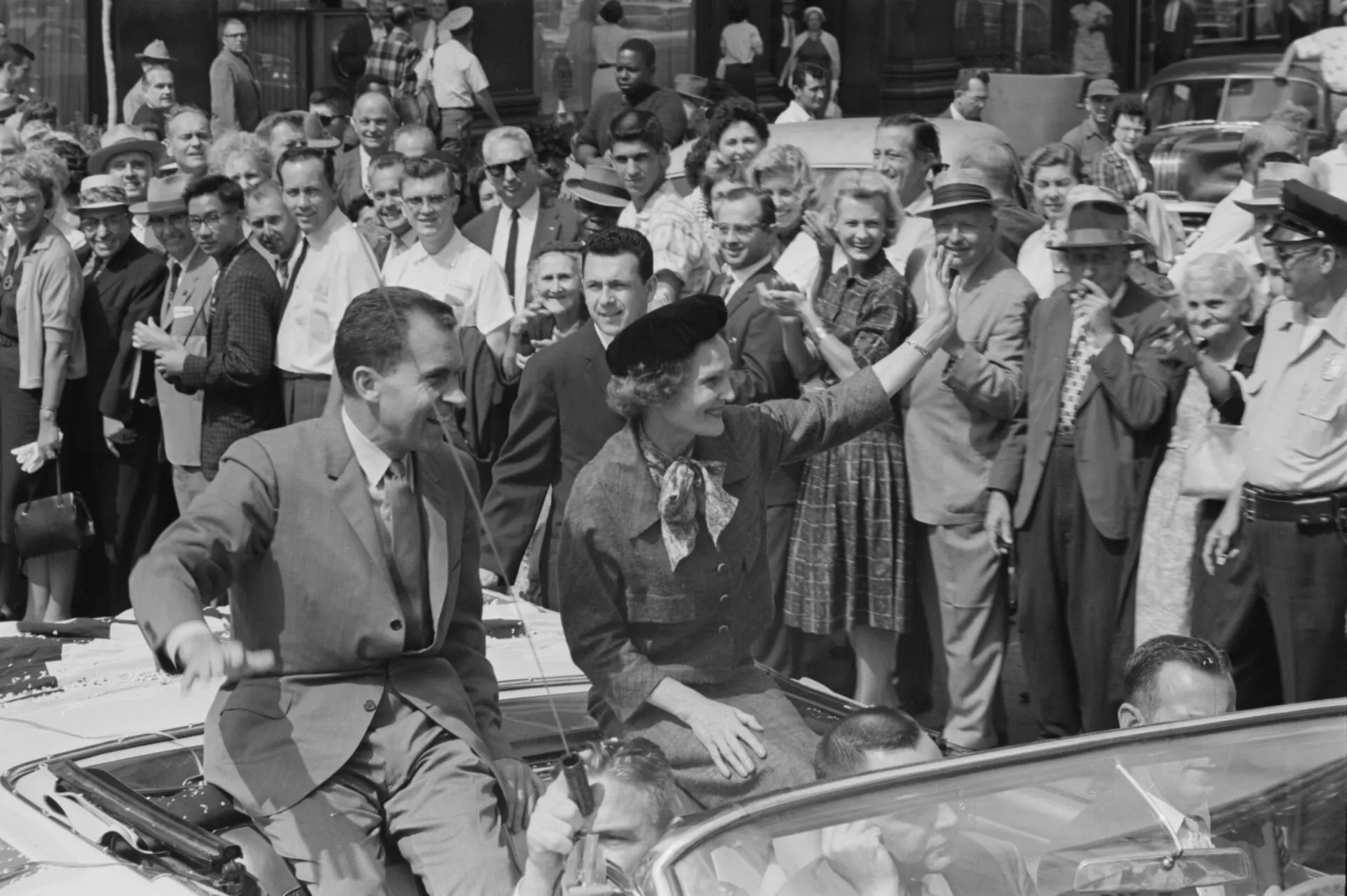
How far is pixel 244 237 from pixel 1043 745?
6.13 meters

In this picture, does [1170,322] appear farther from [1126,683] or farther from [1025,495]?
[1126,683]

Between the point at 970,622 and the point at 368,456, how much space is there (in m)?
2.99

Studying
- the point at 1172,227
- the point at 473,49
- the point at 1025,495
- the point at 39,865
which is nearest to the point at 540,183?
the point at 1172,227

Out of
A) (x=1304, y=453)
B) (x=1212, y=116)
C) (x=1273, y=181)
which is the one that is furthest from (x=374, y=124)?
(x=1212, y=116)

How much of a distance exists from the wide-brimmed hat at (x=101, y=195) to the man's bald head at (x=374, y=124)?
7.82 ft

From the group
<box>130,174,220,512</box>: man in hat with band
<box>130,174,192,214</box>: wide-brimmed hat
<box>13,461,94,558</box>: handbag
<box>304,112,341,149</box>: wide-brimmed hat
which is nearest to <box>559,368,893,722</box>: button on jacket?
<box>130,174,220,512</box>: man in hat with band

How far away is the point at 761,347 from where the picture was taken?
667 cm

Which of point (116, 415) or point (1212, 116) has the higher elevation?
point (1212, 116)

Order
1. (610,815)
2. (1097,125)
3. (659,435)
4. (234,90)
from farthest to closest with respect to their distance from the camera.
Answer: (234,90)
(1097,125)
(659,435)
(610,815)

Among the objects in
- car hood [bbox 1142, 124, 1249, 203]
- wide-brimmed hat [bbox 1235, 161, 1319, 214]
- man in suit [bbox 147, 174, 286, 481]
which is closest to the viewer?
wide-brimmed hat [bbox 1235, 161, 1319, 214]

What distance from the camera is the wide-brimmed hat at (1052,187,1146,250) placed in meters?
6.13

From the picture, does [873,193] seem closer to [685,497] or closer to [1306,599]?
[1306,599]

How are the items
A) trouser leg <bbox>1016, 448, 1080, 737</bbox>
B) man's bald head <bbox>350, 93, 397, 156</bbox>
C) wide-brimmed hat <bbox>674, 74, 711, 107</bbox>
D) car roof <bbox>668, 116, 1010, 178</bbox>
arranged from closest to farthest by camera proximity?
trouser leg <bbox>1016, 448, 1080, 737</bbox>, car roof <bbox>668, 116, 1010, 178</bbox>, man's bald head <bbox>350, 93, 397, 156</bbox>, wide-brimmed hat <bbox>674, 74, 711, 107</bbox>

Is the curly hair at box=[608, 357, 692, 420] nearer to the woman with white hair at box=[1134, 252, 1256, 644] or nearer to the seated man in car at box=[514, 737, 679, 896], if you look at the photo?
the seated man in car at box=[514, 737, 679, 896]
